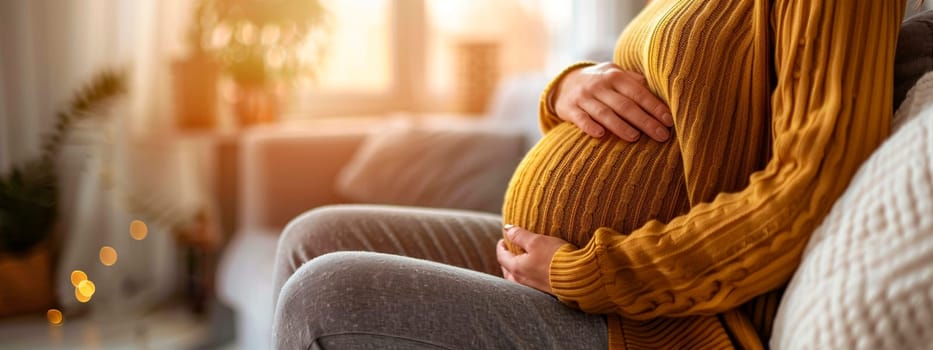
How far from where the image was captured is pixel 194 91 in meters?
2.37

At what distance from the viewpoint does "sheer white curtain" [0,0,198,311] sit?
2.34m

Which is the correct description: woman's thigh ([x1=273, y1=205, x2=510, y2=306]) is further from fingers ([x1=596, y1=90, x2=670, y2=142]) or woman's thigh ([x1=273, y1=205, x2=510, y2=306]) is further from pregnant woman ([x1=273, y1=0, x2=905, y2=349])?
fingers ([x1=596, y1=90, x2=670, y2=142])

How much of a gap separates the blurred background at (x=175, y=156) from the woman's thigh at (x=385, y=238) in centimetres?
82

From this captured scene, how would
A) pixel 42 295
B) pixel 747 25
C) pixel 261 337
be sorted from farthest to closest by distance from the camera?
1. pixel 42 295
2. pixel 261 337
3. pixel 747 25

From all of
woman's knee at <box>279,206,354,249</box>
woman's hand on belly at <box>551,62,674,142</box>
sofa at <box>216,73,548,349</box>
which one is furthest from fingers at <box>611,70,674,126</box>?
sofa at <box>216,73,548,349</box>

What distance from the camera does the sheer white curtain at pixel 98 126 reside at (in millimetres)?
2342

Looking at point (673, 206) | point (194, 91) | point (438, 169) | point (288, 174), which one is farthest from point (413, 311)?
point (194, 91)

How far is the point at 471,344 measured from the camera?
0.72 m

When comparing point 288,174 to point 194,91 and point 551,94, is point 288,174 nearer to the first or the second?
point 194,91

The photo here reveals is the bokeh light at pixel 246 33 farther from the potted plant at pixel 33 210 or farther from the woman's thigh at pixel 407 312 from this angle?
the woman's thigh at pixel 407 312

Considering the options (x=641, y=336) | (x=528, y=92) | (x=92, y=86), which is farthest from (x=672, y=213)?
(x=92, y=86)

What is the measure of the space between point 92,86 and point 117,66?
98 mm

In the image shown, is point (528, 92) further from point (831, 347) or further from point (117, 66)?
point (831, 347)

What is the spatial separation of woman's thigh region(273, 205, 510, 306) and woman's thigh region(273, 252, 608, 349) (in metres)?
0.24
